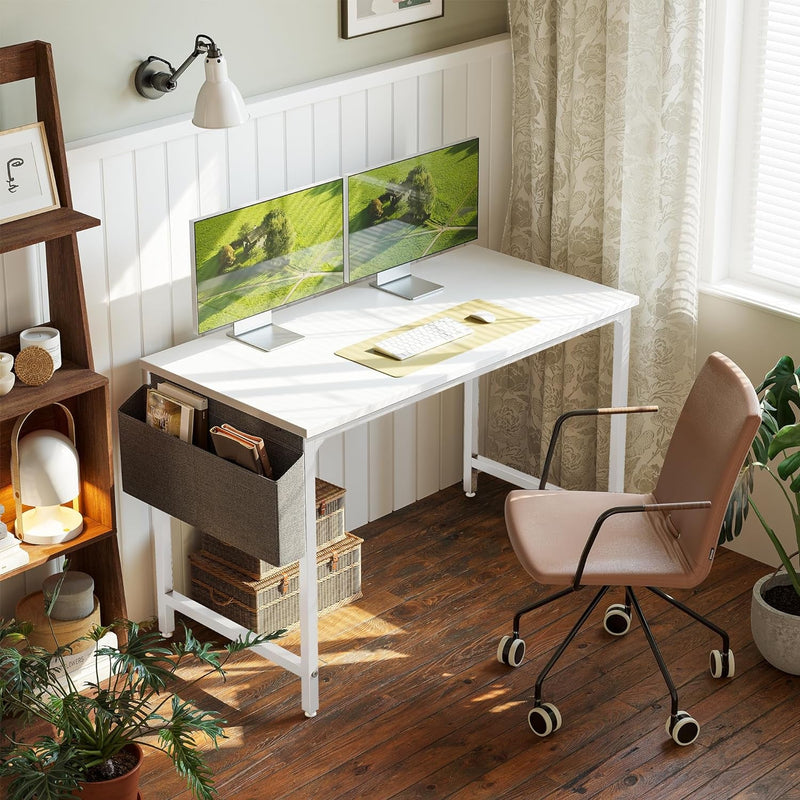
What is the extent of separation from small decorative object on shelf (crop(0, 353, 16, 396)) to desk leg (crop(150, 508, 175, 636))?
0.62m

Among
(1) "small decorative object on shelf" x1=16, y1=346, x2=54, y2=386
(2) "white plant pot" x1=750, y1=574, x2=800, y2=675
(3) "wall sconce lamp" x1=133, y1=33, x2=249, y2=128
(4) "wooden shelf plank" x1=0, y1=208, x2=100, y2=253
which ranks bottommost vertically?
(2) "white plant pot" x1=750, y1=574, x2=800, y2=675

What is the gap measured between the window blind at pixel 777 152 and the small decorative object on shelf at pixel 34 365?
79.3 inches

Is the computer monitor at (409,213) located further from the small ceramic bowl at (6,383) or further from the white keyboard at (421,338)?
the small ceramic bowl at (6,383)

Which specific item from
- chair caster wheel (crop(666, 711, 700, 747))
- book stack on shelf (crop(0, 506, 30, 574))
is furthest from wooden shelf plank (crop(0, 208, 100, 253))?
chair caster wheel (crop(666, 711, 700, 747))

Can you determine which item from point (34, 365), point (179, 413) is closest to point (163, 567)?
point (179, 413)

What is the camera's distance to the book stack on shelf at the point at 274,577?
3607mm

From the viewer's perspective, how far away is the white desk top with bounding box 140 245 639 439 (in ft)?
10.5

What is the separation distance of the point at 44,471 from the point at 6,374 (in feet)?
0.82

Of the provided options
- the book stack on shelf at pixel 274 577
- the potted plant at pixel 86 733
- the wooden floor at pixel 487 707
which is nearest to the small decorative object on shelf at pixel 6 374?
the potted plant at pixel 86 733

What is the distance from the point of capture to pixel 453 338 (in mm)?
3518

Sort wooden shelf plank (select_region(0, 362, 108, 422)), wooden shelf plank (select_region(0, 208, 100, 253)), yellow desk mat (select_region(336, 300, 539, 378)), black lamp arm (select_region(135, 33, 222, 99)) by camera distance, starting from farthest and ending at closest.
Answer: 1. yellow desk mat (select_region(336, 300, 539, 378))
2. black lamp arm (select_region(135, 33, 222, 99))
3. wooden shelf plank (select_region(0, 362, 108, 422))
4. wooden shelf plank (select_region(0, 208, 100, 253))

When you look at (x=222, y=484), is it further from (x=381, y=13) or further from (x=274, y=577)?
(x=381, y=13)

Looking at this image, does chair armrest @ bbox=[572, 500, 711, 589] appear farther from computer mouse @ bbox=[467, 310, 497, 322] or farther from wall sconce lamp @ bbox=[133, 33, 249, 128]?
wall sconce lamp @ bbox=[133, 33, 249, 128]

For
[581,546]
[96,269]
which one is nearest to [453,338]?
[581,546]
